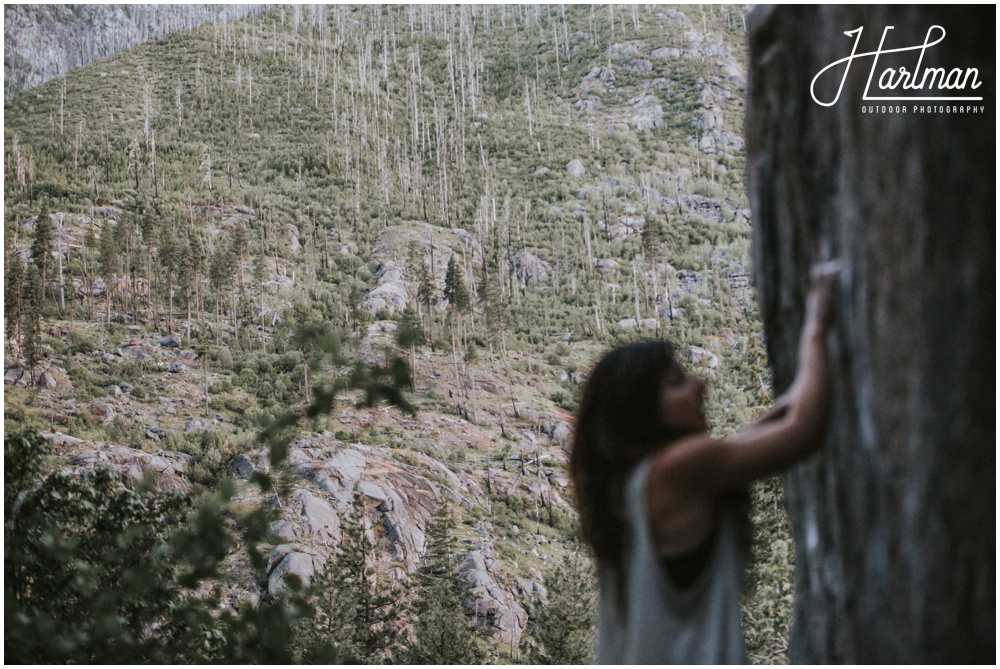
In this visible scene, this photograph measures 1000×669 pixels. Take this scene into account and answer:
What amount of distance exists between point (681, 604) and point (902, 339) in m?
0.31

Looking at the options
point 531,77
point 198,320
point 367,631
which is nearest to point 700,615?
point 367,631

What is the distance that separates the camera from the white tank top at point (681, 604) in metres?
0.76

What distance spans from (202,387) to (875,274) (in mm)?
14221

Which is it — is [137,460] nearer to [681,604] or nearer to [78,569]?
[78,569]

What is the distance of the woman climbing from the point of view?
2.33 ft

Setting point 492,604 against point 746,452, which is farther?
point 492,604

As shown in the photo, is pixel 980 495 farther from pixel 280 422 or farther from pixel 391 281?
pixel 391 281

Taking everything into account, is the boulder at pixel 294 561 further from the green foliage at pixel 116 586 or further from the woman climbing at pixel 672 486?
the woman climbing at pixel 672 486

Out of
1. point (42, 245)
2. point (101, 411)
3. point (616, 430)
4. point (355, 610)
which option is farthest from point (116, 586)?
point (42, 245)

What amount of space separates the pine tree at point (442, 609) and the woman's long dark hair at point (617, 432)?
792 centimetres

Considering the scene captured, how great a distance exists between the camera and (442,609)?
30.4ft

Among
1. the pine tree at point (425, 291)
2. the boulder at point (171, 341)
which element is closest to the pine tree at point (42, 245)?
the boulder at point (171, 341)

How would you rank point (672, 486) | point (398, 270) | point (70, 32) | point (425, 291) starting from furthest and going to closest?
1. point (70, 32)
2. point (398, 270)
3. point (425, 291)
4. point (672, 486)

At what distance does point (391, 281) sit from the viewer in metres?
16.1
